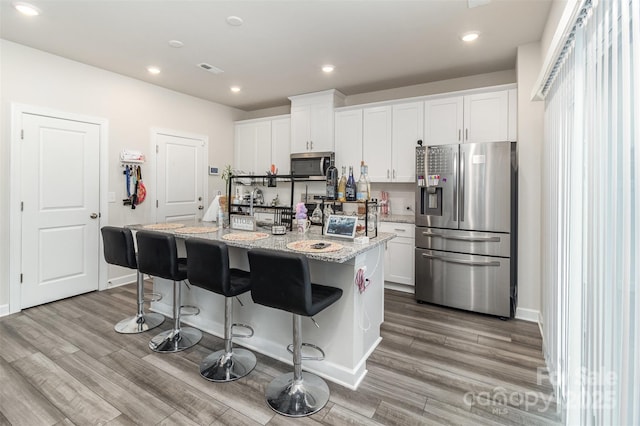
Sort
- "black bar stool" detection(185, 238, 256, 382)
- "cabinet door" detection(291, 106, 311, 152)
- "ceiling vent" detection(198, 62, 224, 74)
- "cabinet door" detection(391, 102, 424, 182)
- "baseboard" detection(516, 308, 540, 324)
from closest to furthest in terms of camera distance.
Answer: "black bar stool" detection(185, 238, 256, 382) → "baseboard" detection(516, 308, 540, 324) → "ceiling vent" detection(198, 62, 224, 74) → "cabinet door" detection(391, 102, 424, 182) → "cabinet door" detection(291, 106, 311, 152)

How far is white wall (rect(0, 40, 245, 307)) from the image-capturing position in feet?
10.6

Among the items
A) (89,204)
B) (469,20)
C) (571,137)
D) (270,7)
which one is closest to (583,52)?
(571,137)

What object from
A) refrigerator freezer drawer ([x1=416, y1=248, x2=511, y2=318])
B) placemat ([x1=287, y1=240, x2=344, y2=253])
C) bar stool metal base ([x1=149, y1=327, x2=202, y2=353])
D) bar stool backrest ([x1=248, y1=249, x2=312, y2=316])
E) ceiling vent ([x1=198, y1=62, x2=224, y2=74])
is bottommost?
bar stool metal base ([x1=149, y1=327, x2=202, y2=353])

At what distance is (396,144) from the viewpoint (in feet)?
13.7

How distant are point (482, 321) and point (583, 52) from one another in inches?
100

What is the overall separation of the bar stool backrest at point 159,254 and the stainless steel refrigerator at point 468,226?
259 centimetres

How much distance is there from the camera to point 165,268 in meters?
2.40

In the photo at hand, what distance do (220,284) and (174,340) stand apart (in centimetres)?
101

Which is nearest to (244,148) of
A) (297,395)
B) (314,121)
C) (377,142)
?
(314,121)

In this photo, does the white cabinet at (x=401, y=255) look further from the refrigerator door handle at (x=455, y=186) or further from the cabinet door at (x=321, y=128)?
the cabinet door at (x=321, y=128)

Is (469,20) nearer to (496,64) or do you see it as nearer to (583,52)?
(496,64)

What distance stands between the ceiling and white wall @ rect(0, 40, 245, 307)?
17 cm

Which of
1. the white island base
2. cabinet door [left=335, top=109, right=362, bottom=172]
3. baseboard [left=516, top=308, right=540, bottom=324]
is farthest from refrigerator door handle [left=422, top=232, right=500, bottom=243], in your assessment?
cabinet door [left=335, top=109, right=362, bottom=172]

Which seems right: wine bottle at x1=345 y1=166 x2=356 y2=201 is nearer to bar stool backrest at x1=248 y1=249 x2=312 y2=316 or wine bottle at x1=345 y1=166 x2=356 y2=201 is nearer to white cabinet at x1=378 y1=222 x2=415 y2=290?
bar stool backrest at x1=248 y1=249 x2=312 y2=316
